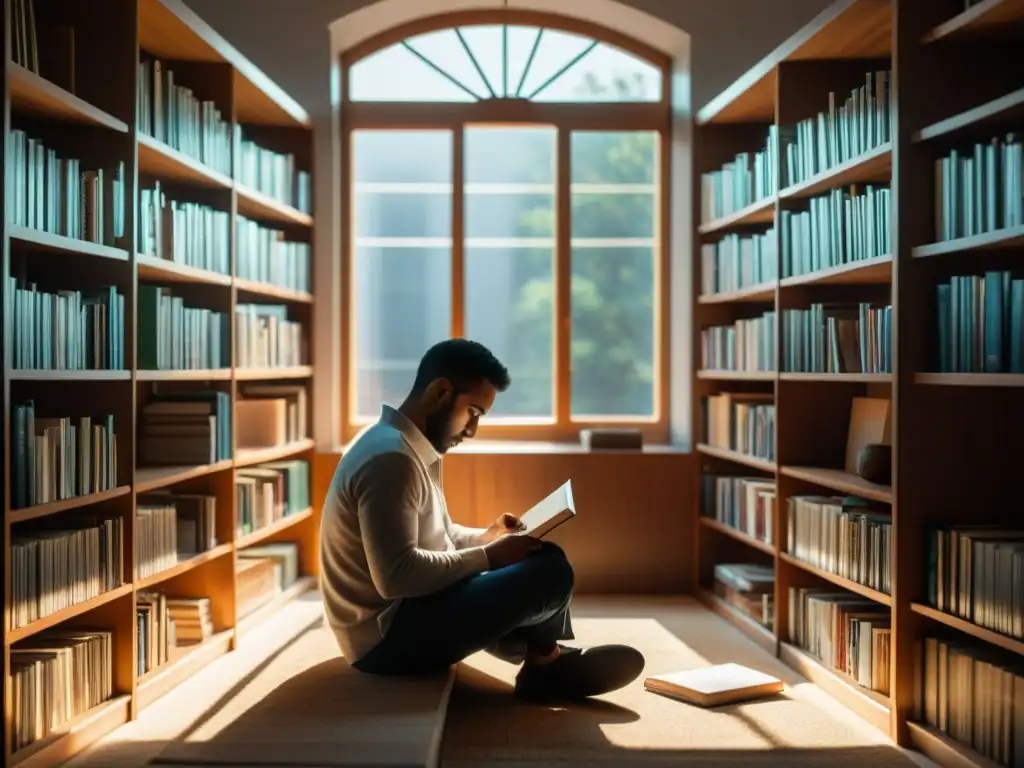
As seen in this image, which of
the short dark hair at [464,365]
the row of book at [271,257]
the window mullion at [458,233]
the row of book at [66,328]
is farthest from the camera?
the window mullion at [458,233]

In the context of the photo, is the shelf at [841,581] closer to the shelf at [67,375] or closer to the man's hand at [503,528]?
the man's hand at [503,528]

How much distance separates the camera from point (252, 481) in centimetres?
524

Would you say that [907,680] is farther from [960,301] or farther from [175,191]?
[175,191]

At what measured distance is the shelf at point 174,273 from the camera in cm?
400

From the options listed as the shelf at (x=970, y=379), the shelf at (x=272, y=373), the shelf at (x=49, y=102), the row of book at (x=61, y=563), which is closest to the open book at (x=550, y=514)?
the shelf at (x=970, y=379)

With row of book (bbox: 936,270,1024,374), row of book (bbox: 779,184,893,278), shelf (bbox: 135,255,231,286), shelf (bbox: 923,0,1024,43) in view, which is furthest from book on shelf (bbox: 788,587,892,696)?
shelf (bbox: 135,255,231,286)

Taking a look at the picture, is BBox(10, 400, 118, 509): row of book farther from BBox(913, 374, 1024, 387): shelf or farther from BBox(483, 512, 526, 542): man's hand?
BBox(913, 374, 1024, 387): shelf

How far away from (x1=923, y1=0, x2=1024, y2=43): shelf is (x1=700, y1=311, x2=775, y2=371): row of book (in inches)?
70.3

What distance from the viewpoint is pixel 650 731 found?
140 inches

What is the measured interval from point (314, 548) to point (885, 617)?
323 cm

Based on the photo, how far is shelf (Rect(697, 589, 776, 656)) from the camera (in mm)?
4812

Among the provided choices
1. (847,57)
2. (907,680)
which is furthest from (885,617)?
(847,57)

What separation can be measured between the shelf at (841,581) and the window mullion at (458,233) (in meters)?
2.57

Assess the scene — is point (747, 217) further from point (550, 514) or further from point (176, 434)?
point (176, 434)
